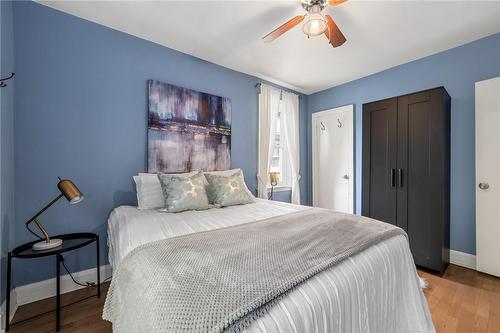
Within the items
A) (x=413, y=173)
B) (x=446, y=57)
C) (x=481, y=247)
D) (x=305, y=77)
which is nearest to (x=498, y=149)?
(x=413, y=173)

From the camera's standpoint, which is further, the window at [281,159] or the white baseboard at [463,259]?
the window at [281,159]

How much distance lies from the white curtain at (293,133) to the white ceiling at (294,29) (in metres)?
0.84

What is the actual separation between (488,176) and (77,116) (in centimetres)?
415

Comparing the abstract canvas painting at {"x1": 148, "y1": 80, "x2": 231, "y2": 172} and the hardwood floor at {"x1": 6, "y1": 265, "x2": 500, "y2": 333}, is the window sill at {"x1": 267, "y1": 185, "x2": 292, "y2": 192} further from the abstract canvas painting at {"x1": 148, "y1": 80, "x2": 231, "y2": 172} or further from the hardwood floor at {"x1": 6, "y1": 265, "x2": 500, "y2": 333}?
the hardwood floor at {"x1": 6, "y1": 265, "x2": 500, "y2": 333}

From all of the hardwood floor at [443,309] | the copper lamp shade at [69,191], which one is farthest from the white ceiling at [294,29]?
the hardwood floor at [443,309]

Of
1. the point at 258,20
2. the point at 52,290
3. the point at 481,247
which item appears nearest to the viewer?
the point at 52,290

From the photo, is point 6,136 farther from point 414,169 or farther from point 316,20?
point 414,169

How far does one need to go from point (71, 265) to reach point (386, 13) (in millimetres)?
3718

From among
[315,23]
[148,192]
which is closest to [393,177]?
[315,23]

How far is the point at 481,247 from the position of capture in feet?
7.77

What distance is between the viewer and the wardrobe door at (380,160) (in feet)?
9.07

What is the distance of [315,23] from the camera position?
1.78m

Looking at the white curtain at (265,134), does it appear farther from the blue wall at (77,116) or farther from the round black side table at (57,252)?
the round black side table at (57,252)

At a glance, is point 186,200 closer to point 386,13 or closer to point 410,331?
point 410,331
